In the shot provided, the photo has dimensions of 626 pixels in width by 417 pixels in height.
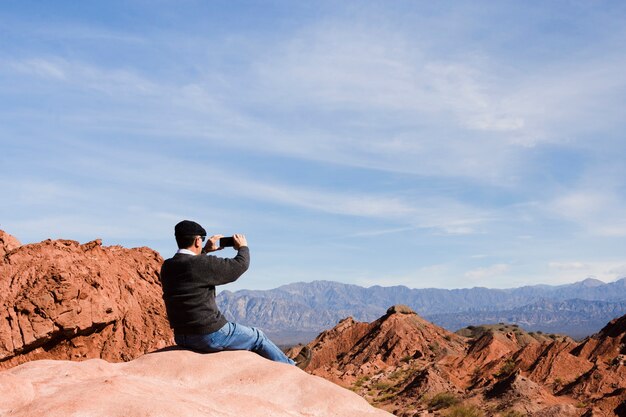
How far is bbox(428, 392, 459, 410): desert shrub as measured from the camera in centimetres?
2541

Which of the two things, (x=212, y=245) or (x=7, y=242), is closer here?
(x=212, y=245)

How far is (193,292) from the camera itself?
6.02m

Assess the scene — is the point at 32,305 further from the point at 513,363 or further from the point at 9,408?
the point at 513,363

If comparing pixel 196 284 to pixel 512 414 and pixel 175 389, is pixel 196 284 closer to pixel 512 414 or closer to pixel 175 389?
pixel 175 389

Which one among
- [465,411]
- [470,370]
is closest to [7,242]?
[465,411]

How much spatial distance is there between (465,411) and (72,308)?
18.5 m

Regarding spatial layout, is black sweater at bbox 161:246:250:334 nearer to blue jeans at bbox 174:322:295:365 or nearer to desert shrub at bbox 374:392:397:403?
blue jeans at bbox 174:322:295:365

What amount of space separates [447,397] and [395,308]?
25.6 metres

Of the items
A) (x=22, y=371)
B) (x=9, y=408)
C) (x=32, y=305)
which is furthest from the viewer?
(x=32, y=305)

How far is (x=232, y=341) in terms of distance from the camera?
6469 mm

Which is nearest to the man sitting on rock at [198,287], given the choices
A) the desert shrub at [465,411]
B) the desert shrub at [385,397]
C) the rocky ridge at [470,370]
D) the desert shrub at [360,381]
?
the rocky ridge at [470,370]

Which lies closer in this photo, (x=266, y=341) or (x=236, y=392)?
(x=236, y=392)

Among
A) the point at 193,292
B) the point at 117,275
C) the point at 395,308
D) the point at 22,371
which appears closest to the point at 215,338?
the point at 193,292

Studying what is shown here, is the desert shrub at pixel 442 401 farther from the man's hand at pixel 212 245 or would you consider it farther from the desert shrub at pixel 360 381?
the man's hand at pixel 212 245
